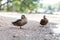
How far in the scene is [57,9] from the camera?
249 inches

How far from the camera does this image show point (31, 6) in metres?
5.66

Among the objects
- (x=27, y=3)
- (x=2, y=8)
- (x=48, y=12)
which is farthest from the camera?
(x=48, y=12)

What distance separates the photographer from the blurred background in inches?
217

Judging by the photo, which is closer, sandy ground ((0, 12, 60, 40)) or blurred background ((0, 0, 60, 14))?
sandy ground ((0, 12, 60, 40))

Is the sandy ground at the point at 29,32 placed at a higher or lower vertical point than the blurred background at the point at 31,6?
lower

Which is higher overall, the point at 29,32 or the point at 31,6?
the point at 31,6

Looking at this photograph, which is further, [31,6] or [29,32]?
[31,6]

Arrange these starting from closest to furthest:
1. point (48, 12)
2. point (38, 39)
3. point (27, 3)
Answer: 1. point (38, 39)
2. point (27, 3)
3. point (48, 12)

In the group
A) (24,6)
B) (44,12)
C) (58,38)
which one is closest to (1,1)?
(24,6)

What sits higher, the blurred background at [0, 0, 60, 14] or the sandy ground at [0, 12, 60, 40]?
the blurred background at [0, 0, 60, 14]

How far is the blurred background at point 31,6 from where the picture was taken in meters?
5.50

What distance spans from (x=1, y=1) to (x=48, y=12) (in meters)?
1.65

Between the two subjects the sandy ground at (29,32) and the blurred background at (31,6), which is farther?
the blurred background at (31,6)

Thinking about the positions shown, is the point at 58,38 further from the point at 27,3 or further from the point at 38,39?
the point at 27,3
